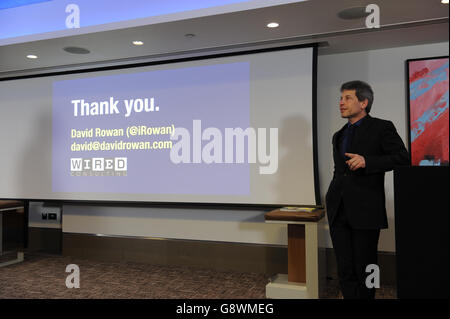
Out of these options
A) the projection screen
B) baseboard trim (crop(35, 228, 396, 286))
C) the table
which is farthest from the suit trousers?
the table

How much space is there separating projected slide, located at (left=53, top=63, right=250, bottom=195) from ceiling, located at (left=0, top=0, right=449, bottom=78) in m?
0.30

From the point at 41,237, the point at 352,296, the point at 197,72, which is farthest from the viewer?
the point at 41,237

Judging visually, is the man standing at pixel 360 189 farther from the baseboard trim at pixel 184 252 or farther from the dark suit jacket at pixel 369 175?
the baseboard trim at pixel 184 252

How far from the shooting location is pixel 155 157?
4.10 m

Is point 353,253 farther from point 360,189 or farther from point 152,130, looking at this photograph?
point 152,130

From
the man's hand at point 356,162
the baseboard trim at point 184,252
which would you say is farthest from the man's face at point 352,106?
the baseboard trim at point 184,252

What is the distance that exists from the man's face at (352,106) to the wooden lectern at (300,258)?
96 centimetres

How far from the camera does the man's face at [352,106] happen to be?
2455 millimetres

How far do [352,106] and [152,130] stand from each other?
236 centimetres

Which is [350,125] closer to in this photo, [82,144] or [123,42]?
[123,42]

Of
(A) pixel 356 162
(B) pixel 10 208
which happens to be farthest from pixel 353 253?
(B) pixel 10 208
